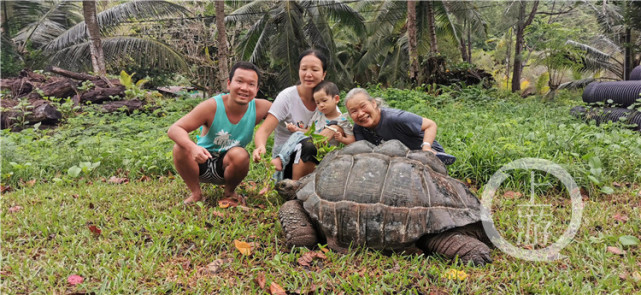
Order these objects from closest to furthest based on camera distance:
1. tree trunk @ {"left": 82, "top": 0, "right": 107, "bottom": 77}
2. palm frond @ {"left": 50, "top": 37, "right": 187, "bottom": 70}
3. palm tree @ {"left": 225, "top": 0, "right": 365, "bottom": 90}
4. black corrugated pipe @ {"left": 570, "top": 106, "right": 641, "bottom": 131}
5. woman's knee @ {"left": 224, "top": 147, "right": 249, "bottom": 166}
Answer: woman's knee @ {"left": 224, "top": 147, "right": 249, "bottom": 166}
black corrugated pipe @ {"left": 570, "top": 106, "right": 641, "bottom": 131}
tree trunk @ {"left": 82, "top": 0, "right": 107, "bottom": 77}
palm tree @ {"left": 225, "top": 0, "right": 365, "bottom": 90}
palm frond @ {"left": 50, "top": 37, "right": 187, "bottom": 70}

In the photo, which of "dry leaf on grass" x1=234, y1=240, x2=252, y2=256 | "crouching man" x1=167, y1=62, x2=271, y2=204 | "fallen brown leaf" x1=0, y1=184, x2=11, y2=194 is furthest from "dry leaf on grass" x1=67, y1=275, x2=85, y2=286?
"fallen brown leaf" x1=0, y1=184, x2=11, y2=194

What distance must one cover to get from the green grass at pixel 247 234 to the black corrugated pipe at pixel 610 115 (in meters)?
0.97

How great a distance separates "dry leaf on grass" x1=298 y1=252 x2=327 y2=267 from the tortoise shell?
16 cm

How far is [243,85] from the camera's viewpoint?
3.29 m

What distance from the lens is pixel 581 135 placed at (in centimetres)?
462

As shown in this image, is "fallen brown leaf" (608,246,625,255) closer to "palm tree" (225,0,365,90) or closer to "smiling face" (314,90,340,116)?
"smiling face" (314,90,340,116)

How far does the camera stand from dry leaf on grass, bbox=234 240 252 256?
8.64 feet

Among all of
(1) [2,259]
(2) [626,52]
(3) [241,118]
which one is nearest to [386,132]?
(3) [241,118]

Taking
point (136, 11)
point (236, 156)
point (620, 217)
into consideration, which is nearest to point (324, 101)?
point (236, 156)

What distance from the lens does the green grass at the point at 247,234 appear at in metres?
2.29

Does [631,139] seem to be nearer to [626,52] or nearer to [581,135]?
[581,135]

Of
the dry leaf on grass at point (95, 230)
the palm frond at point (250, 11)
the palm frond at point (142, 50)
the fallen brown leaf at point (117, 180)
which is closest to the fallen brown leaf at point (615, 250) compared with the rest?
the dry leaf on grass at point (95, 230)

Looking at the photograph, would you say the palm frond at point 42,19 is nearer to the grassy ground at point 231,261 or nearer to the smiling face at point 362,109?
the grassy ground at point 231,261

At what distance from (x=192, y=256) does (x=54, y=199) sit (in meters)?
2.14
